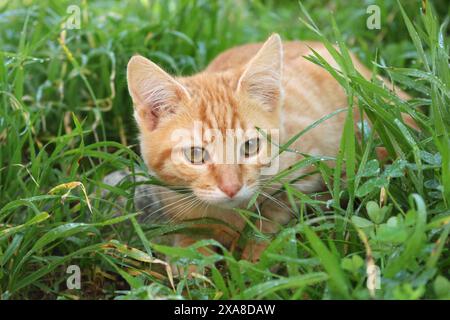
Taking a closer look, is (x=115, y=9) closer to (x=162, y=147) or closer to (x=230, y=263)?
(x=162, y=147)

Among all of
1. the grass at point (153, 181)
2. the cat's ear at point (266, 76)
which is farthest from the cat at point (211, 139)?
the grass at point (153, 181)

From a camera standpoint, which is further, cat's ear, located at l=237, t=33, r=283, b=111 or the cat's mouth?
cat's ear, located at l=237, t=33, r=283, b=111

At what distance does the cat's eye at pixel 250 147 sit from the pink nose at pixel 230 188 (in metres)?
0.16

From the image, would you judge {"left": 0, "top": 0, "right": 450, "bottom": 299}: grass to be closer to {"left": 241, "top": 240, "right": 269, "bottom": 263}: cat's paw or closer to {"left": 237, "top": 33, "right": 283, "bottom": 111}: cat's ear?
{"left": 241, "top": 240, "right": 269, "bottom": 263}: cat's paw

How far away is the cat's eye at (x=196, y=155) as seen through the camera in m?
2.58

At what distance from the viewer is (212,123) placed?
2.64 m

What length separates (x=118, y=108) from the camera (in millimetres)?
3768

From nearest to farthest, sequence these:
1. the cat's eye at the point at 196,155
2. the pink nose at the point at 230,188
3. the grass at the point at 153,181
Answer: the grass at the point at 153,181 → the pink nose at the point at 230,188 → the cat's eye at the point at 196,155

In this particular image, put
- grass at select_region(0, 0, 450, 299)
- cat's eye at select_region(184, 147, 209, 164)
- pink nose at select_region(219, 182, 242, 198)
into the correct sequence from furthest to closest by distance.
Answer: cat's eye at select_region(184, 147, 209, 164) → pink nose at select_region(219, 182, 242, 198) → grass at select_region(0, 0, 450, 299)

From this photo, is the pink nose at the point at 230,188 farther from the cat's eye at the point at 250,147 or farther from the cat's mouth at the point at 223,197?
the cat's eye at the point at 250,147

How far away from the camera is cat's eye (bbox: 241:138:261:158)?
8.52 feet

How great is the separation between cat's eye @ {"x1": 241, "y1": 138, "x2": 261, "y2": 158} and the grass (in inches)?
7.4

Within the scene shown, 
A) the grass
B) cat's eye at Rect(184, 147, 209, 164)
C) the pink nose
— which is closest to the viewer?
the grass

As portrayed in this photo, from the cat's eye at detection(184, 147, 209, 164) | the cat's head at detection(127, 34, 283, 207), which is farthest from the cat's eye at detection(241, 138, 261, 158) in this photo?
the cat's eye at detection(184, 147, 209, 164)
